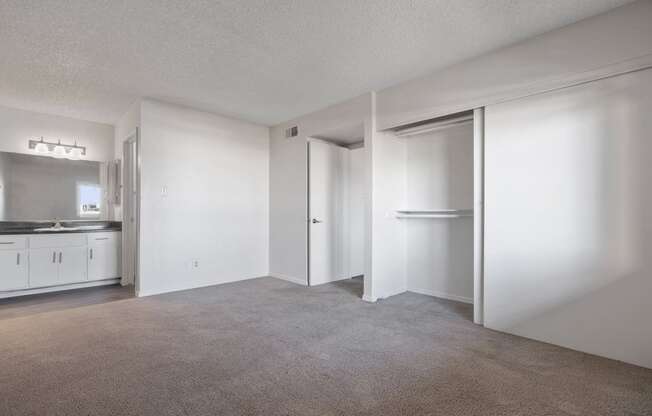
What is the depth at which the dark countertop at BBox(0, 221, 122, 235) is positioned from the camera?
4244mm

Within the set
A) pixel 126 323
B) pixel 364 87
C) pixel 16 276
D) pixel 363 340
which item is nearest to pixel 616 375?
pixel 363 340

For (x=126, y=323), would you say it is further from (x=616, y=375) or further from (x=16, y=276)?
(x=616, y=375)

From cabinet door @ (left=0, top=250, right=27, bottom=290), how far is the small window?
1151 millimetres

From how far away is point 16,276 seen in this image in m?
4.11

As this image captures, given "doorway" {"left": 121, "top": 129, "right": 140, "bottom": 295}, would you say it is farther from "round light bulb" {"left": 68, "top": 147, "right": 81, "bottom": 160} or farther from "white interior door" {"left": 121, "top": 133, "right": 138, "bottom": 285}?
"round light bulb" {"left": 68, "top": 147, "right": 81, "bottom": 160}

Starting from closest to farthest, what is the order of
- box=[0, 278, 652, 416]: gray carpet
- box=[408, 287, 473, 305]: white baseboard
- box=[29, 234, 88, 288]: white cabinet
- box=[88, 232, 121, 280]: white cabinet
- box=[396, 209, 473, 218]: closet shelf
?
1. box=[0, 278, 652, 416]: gray carpet
2. box=[396, 209, 473, 218]: closet shelf
3. box=[408, 287, 473, 305]: white baseboard
4. box=[29, 234, 88, 288]: white cabinet
5. box=[88, 232, 121, 280]: white cabinet

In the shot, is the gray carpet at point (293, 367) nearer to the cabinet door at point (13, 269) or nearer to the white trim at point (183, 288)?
the white trim at point (183, 288)

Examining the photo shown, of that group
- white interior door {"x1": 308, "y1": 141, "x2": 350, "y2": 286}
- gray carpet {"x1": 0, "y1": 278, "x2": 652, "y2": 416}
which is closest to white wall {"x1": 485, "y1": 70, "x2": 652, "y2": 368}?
gray carpet {"x1": 0, "y1": 278, "x2": 652, "y2": 416}

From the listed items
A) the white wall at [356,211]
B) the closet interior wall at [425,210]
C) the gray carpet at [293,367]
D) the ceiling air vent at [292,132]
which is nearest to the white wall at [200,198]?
the ceiling air vent at [292,132]

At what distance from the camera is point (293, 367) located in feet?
7.45

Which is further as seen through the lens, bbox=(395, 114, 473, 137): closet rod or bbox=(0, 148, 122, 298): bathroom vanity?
bbox=(0, 148, 122, 298): bathroom vanity

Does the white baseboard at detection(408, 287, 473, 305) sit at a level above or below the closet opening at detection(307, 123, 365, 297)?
below

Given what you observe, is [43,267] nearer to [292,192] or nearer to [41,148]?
[41,148]

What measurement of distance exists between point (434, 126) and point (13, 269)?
5633 mm
